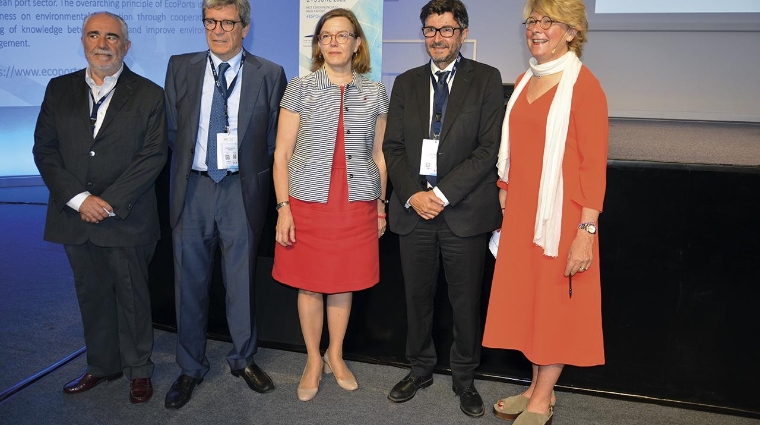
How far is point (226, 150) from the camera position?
2.69m

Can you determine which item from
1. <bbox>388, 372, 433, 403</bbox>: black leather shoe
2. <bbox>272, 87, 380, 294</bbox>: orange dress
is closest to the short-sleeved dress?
<bbox>272, 87, 380, 294</bbox>: orange dress

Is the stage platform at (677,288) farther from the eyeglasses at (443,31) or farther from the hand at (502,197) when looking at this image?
the eyeglasses at (443,31)

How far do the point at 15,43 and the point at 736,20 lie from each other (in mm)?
7425

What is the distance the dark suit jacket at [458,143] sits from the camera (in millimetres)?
2564

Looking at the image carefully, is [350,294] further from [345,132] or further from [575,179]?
[575,179]

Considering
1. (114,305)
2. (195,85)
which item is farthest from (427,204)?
(114,305)

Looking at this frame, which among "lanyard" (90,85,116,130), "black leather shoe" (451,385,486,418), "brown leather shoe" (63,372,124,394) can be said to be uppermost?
"lanyard" (90,85,116,130)

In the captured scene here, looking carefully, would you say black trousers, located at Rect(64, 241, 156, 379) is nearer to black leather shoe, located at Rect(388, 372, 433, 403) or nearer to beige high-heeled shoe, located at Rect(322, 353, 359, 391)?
beige high-heeled shoe, located at Rect(322, 353, 359, 391)

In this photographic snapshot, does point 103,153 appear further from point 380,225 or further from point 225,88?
point 380,225

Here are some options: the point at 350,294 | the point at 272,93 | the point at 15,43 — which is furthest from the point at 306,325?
the point at 15,43

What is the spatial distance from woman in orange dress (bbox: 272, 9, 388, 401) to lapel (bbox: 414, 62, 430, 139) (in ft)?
0.61

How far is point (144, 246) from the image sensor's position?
2.88m

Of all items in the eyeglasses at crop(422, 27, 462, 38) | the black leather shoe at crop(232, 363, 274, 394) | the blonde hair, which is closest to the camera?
the blonde hair

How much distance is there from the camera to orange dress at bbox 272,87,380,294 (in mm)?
2756
